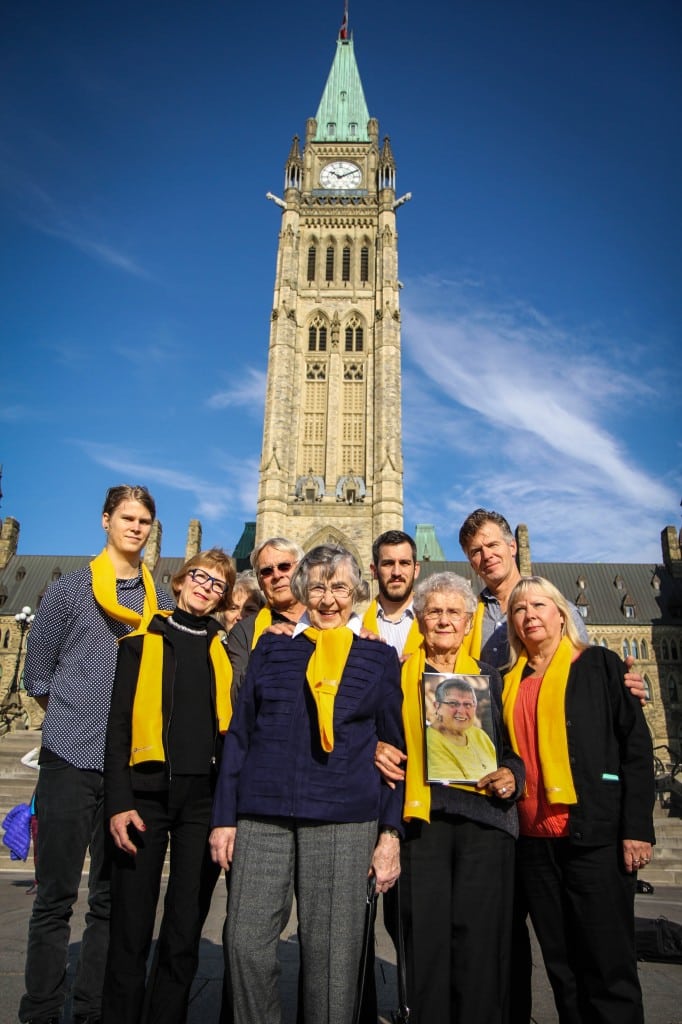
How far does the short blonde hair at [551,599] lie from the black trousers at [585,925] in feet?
3.21

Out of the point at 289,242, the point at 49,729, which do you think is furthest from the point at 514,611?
the point at 289,242

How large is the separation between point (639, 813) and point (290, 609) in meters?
2.22

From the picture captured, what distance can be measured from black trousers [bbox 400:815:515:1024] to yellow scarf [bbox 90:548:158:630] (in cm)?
201

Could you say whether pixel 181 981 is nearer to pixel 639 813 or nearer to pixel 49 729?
pixel 49 729

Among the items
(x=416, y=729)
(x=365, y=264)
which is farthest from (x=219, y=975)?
(x=365, y=264)

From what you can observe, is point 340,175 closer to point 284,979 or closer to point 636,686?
point 636,686

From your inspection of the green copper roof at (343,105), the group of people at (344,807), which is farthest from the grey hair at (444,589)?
the green copper roof at (343,105)

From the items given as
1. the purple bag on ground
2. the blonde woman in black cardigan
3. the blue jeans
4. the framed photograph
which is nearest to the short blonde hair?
the blonde woman in black cardigan

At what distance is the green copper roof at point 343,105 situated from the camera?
46.6 meters

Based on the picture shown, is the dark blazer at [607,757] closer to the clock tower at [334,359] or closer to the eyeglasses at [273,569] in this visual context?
the eyeglasses at [273,569]

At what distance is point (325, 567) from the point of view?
3.32m

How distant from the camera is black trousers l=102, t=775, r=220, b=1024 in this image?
9.94 ft

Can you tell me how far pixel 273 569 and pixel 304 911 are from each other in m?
1.91

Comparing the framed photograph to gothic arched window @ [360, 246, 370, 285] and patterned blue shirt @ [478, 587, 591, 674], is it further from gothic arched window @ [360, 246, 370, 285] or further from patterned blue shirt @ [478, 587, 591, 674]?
gothic arched window @ [360, 246, 370, 285]
